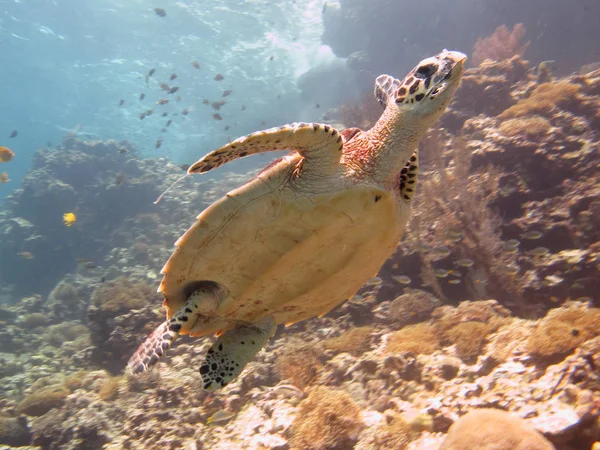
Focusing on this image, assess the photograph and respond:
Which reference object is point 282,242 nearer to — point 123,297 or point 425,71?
point 425,71

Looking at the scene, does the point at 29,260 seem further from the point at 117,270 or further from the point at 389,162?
the point at 389,162

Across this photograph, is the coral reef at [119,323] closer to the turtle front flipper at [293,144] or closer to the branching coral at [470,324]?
the branching coral at [470,324]

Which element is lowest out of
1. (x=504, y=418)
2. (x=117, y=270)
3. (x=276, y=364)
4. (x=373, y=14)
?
(x=504, y=418)

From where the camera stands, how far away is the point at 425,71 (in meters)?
2.56

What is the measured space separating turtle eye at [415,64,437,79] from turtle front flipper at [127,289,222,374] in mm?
2503

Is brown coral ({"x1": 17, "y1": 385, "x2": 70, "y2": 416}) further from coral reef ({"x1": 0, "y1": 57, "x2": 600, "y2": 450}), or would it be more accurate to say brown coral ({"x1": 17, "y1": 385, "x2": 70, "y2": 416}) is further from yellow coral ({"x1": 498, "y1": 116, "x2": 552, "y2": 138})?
yellow coral ({"x1": 498, "y1": 116, "x2": 552, "y2": 138})

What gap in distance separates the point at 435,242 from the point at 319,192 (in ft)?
15.0

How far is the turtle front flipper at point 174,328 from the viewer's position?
2852 millimetres

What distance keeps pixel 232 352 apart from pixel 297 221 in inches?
61.5

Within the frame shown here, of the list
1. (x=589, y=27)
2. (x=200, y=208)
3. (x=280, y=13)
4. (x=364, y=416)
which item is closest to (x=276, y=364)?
(x=364, y=416)

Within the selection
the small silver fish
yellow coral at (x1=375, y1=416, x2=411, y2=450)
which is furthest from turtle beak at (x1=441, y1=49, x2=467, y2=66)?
the small silver fish

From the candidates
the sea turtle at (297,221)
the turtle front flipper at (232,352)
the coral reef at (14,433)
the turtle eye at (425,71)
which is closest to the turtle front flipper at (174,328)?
the sea turtle at (297,221)

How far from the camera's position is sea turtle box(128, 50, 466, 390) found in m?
2.51

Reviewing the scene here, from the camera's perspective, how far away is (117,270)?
1384 cm
